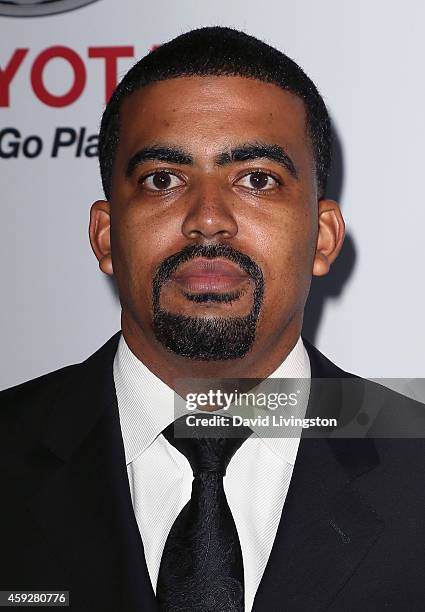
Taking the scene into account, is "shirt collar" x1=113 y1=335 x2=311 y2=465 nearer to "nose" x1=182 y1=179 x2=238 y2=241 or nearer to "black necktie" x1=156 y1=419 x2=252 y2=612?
"black necktie" x1=156 y1=419 x2=252 y2=612

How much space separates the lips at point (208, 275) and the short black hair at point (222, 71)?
464mm

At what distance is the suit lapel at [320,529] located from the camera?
2045 millimetres

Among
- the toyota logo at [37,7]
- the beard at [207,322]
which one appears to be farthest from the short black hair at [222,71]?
the toyota logo at [37,7]

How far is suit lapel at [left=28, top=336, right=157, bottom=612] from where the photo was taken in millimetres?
2059

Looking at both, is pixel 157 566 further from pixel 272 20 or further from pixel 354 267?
pixel 272 20

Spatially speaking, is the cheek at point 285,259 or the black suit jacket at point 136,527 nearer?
the black suit jacket at point 136,527

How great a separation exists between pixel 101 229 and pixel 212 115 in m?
0.47

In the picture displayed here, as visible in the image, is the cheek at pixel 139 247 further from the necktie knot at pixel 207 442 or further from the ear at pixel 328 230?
the ear at pixel 328 230

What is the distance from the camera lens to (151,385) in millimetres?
2377

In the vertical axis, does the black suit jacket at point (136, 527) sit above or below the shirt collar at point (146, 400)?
below

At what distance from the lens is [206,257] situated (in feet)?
7.07

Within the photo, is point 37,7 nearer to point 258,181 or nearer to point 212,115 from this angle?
point 212,115

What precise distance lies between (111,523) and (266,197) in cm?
85

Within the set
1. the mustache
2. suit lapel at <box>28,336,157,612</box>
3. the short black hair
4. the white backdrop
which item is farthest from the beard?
the white backdrop
